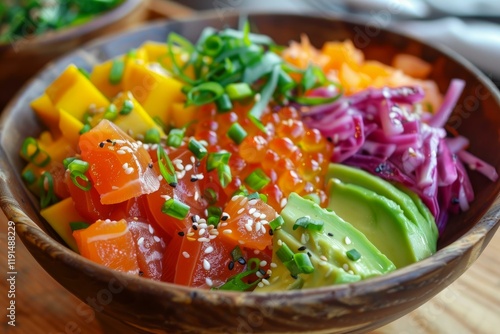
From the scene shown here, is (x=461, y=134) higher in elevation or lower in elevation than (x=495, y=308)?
higher

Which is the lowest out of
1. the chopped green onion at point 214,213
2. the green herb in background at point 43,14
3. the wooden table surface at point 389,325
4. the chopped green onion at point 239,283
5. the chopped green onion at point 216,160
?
the wooden table surface at point 389,325

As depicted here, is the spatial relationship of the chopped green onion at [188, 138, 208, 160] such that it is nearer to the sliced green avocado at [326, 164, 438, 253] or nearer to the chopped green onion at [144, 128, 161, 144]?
the chopped green onion at [144, 128, 161, 144]

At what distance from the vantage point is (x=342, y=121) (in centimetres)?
178

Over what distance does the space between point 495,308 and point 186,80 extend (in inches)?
47.9

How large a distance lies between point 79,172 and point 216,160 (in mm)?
365

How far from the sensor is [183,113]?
1.80 m

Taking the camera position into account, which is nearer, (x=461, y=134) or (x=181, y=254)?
(x=181, y=254)

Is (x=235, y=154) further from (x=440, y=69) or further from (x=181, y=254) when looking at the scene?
(x=440, y=69)

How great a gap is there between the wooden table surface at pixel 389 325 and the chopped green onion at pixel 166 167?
418 millimetres

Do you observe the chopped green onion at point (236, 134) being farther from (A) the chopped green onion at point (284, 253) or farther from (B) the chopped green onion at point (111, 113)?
(A) the chopped green onion at point (284, 253)

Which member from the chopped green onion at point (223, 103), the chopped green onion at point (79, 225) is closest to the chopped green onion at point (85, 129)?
the chopped green onion at point (79, 225)

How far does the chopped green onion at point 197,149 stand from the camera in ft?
5.12

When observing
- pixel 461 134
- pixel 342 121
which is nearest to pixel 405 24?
pixel 461 134

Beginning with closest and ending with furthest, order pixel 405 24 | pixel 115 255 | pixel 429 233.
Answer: pixel 115 255 → pixel 429 233 → pixel 405 24
